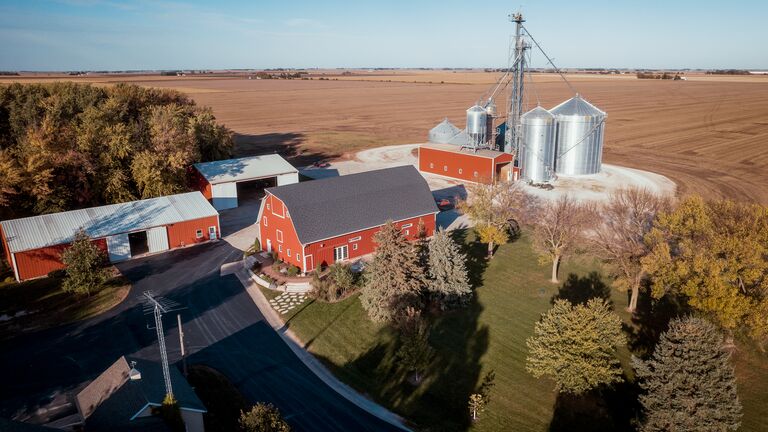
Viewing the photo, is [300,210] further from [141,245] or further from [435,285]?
[141,245]

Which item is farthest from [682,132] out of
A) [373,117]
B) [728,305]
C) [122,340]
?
[122,340]

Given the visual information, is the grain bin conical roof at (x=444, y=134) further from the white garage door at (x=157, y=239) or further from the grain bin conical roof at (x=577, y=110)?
the white garage door at (x=157, y=239)

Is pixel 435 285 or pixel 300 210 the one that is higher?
pixel 300 210

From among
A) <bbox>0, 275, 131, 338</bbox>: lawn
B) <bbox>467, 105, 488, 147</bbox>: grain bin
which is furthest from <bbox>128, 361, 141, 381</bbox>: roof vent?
<bbox>467, 105, 488, 147</bbox>: grain bin

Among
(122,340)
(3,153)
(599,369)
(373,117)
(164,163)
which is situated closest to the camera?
(599,369)

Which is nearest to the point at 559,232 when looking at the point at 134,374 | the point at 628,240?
the point at 628,240

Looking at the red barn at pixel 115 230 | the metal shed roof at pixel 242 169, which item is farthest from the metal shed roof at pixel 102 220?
the metal shed roof at pixel 242 169

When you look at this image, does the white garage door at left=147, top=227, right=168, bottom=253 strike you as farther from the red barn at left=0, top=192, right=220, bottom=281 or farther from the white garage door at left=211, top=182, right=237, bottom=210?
the white garage door at left=211, top=182, right=237, bottom=210
